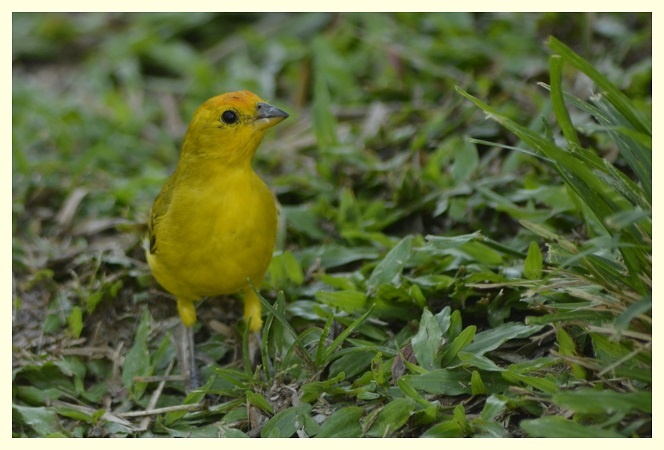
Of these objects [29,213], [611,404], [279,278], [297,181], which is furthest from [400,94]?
[611,404]

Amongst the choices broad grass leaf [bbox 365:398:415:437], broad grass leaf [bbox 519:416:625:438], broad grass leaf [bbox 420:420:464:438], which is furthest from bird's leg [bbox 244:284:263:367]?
broad grass leaf [bbox 519:416:625:438]

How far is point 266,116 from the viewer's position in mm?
4082

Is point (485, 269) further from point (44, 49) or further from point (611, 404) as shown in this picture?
point (44, 49)

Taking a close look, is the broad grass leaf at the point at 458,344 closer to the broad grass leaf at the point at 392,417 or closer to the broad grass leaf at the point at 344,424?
the broad grass leaf at the point at 392,417

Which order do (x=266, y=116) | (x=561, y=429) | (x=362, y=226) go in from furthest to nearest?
(x=362, y=226), (x=266, y=116), (x=561, y=429)

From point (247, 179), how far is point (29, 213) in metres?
2.15

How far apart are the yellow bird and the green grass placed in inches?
12.6

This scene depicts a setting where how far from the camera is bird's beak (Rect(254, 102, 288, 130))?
4.06m

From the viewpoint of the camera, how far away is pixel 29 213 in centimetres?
561

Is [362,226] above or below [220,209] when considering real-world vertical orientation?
below

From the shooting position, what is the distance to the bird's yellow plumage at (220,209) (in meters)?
3.99

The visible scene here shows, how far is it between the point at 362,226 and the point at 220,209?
1147mm

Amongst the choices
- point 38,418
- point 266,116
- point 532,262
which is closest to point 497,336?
point 532,262

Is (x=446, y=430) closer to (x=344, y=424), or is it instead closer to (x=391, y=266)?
(x=344, y=424)
